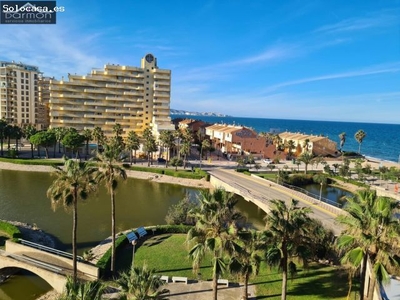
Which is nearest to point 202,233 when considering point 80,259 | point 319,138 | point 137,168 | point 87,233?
point 80,259

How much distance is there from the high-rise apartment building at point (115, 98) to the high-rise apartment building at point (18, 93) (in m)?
20.5

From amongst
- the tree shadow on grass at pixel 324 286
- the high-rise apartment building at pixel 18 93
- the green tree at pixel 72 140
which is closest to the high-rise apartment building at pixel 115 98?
the high-rise apartment building at pixel 18 93

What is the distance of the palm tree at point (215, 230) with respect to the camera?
17.4m

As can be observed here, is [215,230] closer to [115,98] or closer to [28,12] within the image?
[28,12]

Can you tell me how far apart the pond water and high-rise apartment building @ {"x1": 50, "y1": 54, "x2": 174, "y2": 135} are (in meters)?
45.1

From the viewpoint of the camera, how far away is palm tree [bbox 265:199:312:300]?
1930cm

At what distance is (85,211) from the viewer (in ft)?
144

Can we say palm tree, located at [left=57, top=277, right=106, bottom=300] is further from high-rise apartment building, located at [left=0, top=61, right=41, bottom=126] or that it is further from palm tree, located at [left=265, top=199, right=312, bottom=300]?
high-rise apartment building, located at [left=0, top=61, right=41, bottom=126]

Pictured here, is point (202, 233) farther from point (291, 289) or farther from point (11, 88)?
point (11, 88)

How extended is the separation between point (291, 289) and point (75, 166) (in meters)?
19.5

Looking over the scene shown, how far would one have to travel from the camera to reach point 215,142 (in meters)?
114

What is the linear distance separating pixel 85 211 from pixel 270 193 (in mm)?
29686

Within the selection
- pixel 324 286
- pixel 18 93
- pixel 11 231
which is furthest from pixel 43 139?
pixel 324 286

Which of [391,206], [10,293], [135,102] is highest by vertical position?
[135,102]
